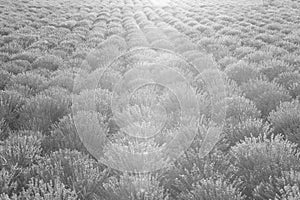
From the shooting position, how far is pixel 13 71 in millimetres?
6242

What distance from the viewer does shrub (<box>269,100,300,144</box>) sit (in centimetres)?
334

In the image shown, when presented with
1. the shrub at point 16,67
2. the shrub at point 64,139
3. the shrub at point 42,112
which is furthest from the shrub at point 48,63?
the shrub at point 64,139

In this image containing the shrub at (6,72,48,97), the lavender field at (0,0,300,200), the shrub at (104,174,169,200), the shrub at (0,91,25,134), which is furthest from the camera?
the shrub at (6,72,48,97)

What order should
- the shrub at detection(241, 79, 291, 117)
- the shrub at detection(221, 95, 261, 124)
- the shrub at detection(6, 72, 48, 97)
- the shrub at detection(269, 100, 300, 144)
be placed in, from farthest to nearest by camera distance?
the shrub at detection(6, 72, 48, 97) < the shrub at detection(241, 79, 291, 117) < the shrub at detection(221, 95, 261, 124) < the shrub at detection(269, 100, 300, 144)

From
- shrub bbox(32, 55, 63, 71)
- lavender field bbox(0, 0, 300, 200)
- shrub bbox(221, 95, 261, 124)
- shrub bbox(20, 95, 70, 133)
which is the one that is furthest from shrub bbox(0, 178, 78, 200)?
shrub bbox(32, 55, 63, 71)

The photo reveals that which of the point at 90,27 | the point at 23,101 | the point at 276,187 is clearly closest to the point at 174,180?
the point at 276,187

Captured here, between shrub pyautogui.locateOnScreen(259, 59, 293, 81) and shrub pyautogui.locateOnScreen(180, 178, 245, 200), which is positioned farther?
shrub pyautogui.locateOnScreen(259, 59, 293, 81)

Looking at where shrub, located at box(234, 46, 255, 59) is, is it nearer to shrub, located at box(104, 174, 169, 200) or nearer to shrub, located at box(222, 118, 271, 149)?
shrub, located at box(222, 118, 271, 149)

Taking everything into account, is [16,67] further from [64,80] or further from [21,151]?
[21,151]

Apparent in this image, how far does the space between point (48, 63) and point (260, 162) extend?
554 cm

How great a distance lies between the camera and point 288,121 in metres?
3.57

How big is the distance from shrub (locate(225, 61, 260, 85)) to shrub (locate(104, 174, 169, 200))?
3381 mm

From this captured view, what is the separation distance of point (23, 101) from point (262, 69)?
4.26m

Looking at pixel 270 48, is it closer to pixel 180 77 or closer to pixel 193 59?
pixel 193 59
